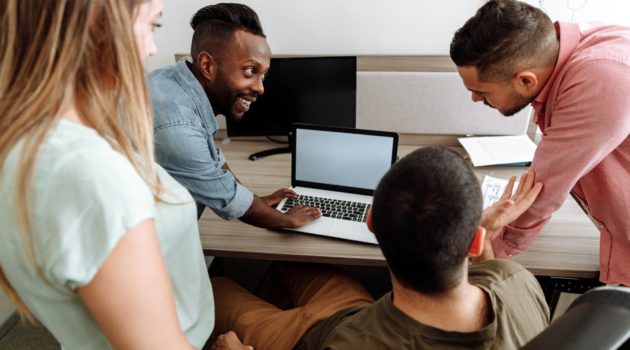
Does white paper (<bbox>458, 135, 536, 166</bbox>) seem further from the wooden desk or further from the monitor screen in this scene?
the monitor screen

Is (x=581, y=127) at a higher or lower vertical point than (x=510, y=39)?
lower

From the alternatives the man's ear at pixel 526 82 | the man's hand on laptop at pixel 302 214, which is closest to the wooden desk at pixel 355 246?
the man's hand on laptop at pixel 302 214

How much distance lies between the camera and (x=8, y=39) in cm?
51

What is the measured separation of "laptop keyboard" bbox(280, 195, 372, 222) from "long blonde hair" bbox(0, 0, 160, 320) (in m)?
0.82

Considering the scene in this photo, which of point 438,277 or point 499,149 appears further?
point 499,149

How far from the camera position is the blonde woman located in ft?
1.63

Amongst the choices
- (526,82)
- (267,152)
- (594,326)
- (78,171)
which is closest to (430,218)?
(594,326)

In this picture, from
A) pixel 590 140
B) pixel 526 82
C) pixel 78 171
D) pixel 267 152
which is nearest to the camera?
pixel 78 171

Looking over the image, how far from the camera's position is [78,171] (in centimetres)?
49

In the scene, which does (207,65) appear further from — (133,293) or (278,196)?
(133,293)

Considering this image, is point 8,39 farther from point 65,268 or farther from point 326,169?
point 326,169

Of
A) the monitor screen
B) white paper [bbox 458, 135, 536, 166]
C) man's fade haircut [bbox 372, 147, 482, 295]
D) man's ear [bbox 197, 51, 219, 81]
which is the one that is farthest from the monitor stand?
man's fade haircut [bbox 372, 147, 482, 295]

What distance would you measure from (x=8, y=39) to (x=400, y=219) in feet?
1.79

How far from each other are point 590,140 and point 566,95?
0.11 m
